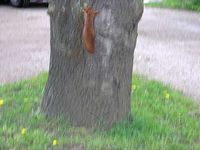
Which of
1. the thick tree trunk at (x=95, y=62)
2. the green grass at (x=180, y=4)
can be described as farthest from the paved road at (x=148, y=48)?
the thick tree trunk at (x=95, y=62)

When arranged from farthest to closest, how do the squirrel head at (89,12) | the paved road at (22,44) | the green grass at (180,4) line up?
the green grass at (180,4) < the paved road at (22,44) < the squirrel head at (89,12)

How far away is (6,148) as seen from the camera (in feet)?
15.2

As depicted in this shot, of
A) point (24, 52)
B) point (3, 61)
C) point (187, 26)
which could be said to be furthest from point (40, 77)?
point (187, 26)

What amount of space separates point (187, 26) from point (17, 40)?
4630 mm

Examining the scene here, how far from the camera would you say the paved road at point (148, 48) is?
7977mm

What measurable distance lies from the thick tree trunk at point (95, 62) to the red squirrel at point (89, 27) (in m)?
0.05

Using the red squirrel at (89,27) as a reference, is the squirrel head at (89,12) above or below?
above

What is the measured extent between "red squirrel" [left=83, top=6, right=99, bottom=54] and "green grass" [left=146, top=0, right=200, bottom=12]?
11561mm

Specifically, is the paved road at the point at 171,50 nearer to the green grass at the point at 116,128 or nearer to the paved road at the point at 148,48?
the paved road at the point at 148,48

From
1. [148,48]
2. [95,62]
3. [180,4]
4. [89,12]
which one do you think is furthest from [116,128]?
[180,4]

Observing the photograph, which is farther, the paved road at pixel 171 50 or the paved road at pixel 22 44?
the paved road at pixel 22 44

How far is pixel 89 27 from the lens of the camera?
4.97m

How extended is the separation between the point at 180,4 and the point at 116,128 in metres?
12.2

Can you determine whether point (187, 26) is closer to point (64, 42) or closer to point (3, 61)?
point (3, 61)
